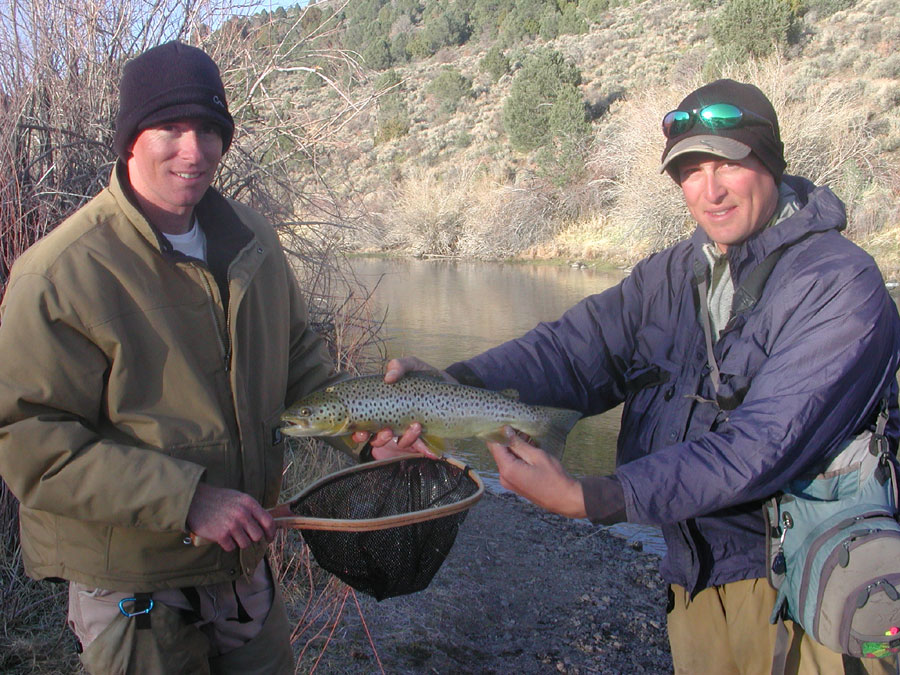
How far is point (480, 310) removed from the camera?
16094mm

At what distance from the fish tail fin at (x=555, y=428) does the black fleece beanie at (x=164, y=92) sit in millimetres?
1799

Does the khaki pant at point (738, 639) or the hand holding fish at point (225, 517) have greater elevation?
the hand holding fish at point (225, 517)

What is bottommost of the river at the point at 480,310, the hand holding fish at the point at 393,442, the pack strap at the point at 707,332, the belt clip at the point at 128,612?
the river at the point at 480,310

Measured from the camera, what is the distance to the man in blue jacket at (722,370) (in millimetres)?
2348

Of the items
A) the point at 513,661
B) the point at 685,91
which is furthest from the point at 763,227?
the point at 685,91

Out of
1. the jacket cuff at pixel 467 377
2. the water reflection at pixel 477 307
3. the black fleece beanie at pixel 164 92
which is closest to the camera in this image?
the black fleece beanie at pixel 164 92

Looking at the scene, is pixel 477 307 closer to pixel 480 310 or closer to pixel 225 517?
pixel 480 310

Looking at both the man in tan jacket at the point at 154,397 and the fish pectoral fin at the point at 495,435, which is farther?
the fish pectoral fin at the point at 495,435

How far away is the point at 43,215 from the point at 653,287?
392 centimetres

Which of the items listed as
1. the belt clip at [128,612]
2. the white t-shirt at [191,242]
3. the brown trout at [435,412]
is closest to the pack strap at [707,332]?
the brown trout at [435,412]

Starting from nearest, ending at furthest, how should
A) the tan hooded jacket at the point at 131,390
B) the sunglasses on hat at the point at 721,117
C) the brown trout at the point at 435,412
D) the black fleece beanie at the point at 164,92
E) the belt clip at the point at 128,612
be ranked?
the tan hooded jacket at the point at 131,390
the belt clip at the point at 128,612
the black fleece beanie at the point at 164,92
the sunglasses on hat at the point at 721,117
the brown trout at the point at 435,412

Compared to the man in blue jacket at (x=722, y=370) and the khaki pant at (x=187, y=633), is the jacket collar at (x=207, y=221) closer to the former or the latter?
the man in blue jacket at (x=722, y=370)

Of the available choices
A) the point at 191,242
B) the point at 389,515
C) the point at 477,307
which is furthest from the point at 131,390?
the point at 477,307

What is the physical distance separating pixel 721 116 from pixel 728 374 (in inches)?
37.2
